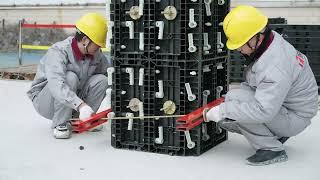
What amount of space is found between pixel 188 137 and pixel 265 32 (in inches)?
32.0

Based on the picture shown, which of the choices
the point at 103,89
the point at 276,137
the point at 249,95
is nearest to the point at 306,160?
the point at 276,137

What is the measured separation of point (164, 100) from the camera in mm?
3260

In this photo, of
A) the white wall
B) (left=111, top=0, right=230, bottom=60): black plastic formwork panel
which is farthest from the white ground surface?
the white wall

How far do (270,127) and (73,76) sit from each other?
1456 mm

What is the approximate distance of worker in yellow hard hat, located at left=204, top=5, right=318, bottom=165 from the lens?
283cm

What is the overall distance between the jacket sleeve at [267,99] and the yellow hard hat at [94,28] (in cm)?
120

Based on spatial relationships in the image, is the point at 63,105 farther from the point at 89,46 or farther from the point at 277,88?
the point at 277,88

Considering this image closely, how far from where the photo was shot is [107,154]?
3293 millimetres

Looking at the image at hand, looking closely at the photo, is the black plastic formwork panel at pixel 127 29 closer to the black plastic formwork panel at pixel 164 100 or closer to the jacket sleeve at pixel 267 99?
the black plastic formwork panel at pixel 164 100

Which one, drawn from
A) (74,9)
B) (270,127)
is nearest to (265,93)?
(270,127)

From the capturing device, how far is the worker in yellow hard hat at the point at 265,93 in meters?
2.83

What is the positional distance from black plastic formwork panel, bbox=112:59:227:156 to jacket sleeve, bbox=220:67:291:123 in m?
0.40

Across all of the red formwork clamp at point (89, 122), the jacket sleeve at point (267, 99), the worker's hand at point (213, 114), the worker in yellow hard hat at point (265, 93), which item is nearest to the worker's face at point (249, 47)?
the worker in yellow hard hat at point (265, 93)

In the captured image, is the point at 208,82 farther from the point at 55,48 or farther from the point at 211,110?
the point at 55,48
